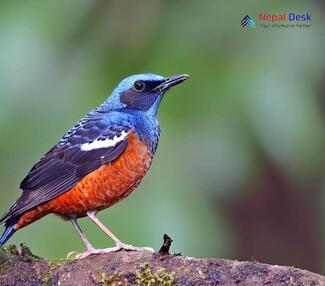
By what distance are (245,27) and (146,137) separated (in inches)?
37.9

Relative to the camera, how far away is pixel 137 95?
6129mm

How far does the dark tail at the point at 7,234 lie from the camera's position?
522cm

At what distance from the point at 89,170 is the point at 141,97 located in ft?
2.78

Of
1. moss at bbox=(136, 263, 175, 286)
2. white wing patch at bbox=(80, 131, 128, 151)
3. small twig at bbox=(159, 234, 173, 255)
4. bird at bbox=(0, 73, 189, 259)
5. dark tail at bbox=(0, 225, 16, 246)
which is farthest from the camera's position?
white wing patch at bbox=(80, 131, 128, 151)

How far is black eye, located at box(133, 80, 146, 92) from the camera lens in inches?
239

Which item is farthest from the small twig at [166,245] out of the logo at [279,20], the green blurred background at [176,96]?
the logo at [279,20]

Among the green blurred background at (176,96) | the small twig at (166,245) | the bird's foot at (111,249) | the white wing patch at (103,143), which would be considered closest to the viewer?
the small twig at (166,245)

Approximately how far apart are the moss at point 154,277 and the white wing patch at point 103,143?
→ 143cm

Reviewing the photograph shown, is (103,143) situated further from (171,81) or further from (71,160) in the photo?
(171,81)

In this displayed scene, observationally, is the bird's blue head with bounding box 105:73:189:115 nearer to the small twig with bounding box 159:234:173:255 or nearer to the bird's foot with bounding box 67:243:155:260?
the bird's foot with bounding box 67:243:155:260

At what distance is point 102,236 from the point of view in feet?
16.0

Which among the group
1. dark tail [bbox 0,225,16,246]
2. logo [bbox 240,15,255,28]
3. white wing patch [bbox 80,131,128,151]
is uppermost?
logo [bbox 240,15,255,28]

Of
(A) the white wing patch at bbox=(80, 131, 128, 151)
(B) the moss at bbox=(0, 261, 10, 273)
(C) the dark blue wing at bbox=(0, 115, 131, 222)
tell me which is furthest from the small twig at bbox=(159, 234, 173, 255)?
(A) the white wing patch at bbox=(80, 131, 128, 151)

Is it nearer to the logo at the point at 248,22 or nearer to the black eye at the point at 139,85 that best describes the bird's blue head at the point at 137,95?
the black eye at the point at 139,85
